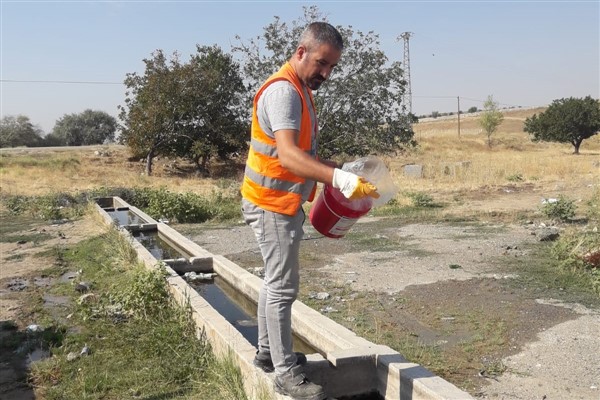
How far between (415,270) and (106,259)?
4.47 m

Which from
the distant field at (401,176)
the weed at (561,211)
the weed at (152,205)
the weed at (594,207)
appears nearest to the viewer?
the weed at (561,211)

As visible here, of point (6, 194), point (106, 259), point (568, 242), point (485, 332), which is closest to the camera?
point (485, 332)

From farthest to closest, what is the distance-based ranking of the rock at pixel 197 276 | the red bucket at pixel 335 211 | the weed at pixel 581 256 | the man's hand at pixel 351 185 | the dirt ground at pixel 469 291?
1. the rock at pixel 197 276
2. the weed at pixel 581 256
3. the dirt ground at pixel 469 291
4. the red bucket at pixel 335 211
5. the man's hand at pixel 351 185

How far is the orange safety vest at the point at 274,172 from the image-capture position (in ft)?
8.63

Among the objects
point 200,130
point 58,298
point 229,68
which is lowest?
point 58,298

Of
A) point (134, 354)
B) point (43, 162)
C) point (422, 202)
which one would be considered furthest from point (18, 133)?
point (134, 354)

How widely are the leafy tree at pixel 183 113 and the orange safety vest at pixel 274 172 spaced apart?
24.3 metres

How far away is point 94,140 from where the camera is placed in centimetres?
5475

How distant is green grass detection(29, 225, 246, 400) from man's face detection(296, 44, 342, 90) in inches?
76.9

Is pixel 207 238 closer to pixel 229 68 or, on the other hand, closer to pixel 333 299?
pixel 333 299

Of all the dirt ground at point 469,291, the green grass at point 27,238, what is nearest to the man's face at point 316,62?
the dirt ground at point 469,291

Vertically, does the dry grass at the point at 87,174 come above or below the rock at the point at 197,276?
above

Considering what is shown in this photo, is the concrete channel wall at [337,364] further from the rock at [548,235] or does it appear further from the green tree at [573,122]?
the green tree at [573,122]

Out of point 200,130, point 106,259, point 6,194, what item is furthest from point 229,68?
point 106,259
